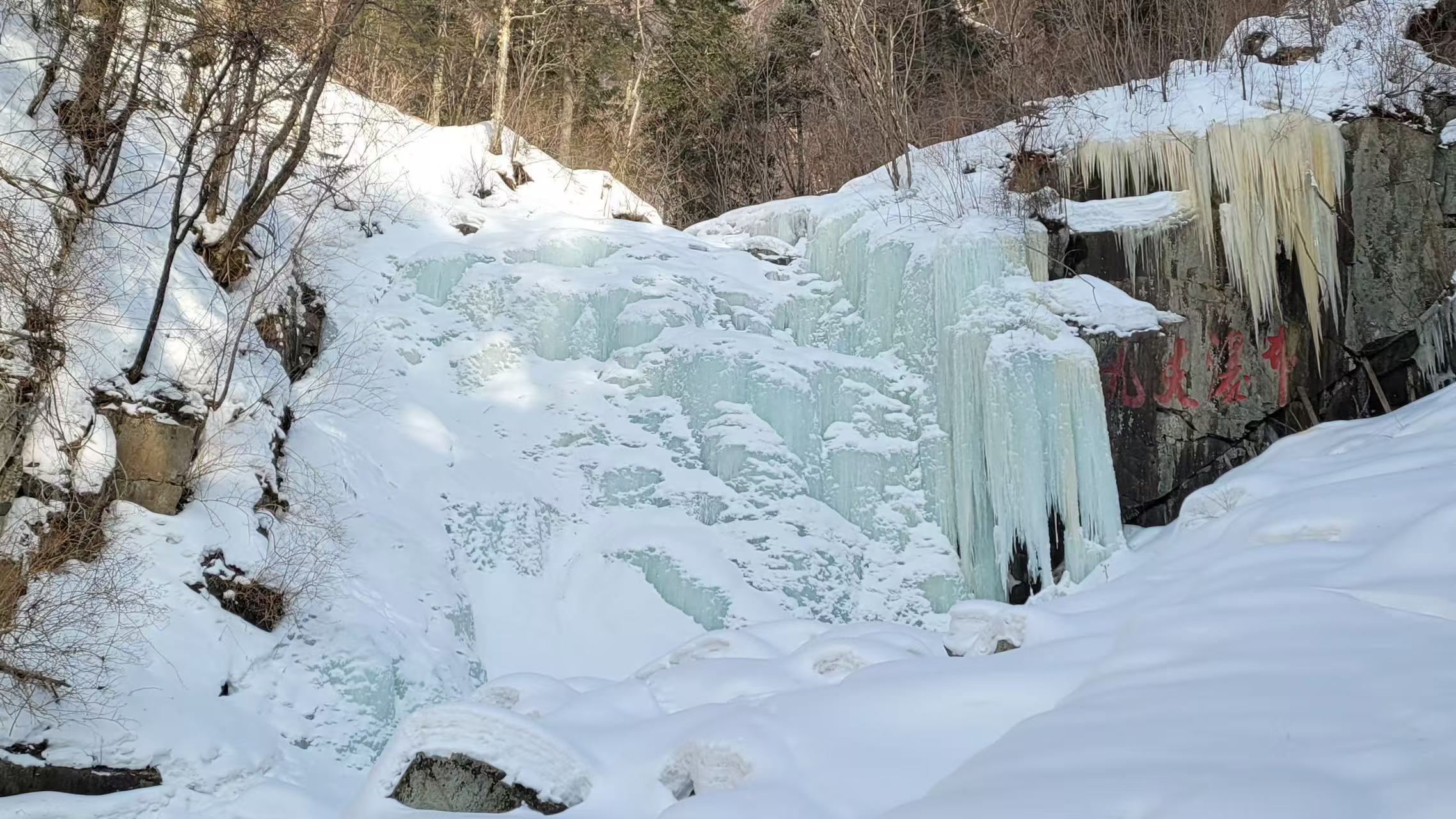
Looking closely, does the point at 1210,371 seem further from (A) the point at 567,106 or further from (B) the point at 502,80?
(A) the point at 567,106

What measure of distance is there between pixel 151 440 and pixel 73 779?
76.1 inches

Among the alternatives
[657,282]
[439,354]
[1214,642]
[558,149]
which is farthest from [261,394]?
[558,149]

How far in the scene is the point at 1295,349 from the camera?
6.99 m

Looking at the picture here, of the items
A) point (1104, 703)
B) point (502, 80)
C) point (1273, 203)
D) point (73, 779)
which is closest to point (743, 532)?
point (73, 779)

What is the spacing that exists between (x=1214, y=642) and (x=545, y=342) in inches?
222

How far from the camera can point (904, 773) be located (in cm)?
250

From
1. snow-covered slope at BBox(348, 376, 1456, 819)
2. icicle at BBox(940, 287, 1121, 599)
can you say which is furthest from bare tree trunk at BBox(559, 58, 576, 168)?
snow-covered slope at BBox(348, 376, 1456, 819)

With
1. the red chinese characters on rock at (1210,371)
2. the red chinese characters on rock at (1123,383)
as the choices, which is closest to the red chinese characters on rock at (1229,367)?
the red chinese characters on rock at (1210,371)

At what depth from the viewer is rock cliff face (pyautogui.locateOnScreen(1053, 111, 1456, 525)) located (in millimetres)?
6898

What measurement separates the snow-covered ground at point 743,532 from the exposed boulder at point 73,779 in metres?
0.08

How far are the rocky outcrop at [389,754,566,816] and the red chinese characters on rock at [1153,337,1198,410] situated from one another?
543 cm

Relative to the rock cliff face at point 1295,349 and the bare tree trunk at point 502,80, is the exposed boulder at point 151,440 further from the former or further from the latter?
the rock cliff face at point 1295,349

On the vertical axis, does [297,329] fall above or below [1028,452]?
above

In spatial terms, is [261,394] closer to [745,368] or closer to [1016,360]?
[745,368]
